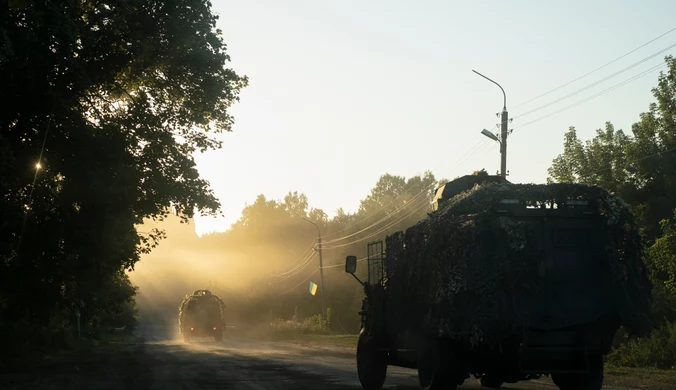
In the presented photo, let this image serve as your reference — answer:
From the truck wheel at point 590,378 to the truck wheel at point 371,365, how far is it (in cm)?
381

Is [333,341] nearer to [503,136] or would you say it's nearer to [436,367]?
[503,136]

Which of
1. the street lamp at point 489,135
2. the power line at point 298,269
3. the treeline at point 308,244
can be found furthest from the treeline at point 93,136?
the power line at point 298,269

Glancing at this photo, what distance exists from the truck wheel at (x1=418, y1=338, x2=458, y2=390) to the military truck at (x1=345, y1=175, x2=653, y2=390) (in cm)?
4

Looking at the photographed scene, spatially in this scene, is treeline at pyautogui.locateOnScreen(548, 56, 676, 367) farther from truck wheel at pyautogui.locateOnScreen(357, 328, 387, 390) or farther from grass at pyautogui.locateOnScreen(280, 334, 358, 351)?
truck wheel at pyautogui.locateOnScreen(357, 328, 387, 390)

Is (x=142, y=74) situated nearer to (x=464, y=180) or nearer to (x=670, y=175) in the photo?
(x=464, y=180)

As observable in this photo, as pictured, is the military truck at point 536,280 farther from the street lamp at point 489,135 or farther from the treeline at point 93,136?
the street lamp at point 489,135

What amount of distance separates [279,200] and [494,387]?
15806cm

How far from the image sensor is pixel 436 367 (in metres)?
11.2

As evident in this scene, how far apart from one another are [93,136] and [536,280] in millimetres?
16925

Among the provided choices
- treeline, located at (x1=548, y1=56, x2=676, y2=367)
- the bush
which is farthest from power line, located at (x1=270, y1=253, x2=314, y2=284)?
the bush

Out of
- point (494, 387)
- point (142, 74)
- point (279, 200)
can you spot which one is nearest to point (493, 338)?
point (494, 387)

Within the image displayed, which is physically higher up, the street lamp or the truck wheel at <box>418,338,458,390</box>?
the street lamp

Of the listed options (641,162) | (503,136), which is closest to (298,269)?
(641,162)

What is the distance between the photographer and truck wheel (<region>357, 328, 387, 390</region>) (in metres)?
14.4
